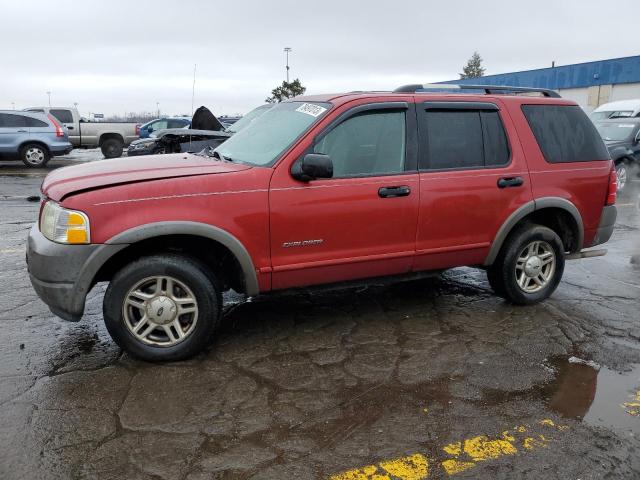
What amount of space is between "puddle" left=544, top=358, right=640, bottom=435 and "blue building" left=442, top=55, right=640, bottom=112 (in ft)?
99.4

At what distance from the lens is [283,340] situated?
13.3 feet

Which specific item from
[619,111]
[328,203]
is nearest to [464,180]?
[328,203]

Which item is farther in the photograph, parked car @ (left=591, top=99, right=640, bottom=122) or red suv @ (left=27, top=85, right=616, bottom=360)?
parked car @ (left=591, top=99, right=640, bottom=122)

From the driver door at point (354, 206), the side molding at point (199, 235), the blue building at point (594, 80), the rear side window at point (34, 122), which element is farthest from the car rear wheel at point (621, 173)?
the blue building at point (594, 80)

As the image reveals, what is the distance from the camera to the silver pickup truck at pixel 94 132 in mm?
20234

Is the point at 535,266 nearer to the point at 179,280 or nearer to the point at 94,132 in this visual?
the point at 179,280

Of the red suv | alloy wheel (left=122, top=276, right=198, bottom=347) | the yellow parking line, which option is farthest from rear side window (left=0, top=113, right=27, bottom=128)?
the yellow parking line

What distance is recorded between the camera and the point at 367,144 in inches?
161

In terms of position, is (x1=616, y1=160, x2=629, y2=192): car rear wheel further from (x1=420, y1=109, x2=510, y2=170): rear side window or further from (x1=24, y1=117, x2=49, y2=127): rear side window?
(x1=24, y1=117, x2=49, y2=127): rear side window

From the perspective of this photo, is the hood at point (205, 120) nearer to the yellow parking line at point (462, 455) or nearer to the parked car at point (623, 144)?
the parked car at point (623, 144)

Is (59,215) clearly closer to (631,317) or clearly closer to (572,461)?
(572,461)

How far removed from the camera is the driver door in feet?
12.4

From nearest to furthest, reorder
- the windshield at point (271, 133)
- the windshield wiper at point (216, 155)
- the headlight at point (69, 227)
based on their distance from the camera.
→ the headlight at point (69, 227) → the windshield at point (271, 133) → the windshield wiper at point (216, 155)

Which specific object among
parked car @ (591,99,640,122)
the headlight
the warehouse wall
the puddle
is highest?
the warehouse wall
